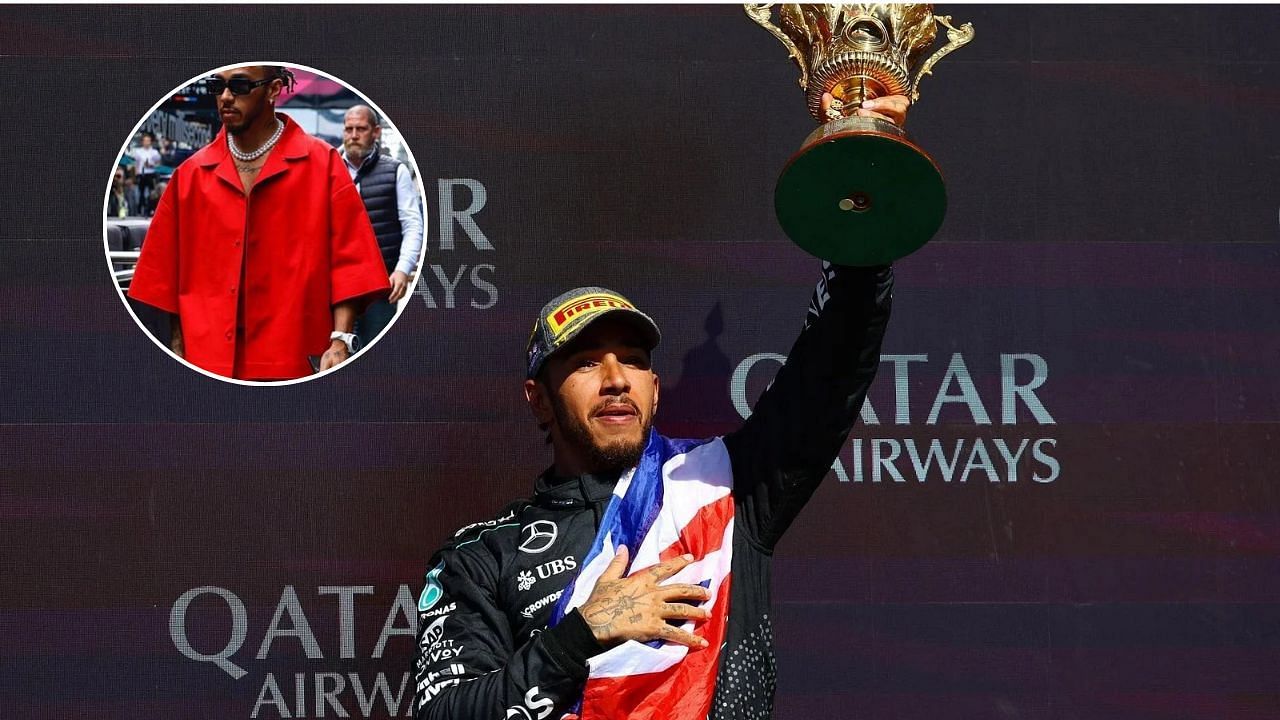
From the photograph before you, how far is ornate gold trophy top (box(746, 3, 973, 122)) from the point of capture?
2545 millimetres

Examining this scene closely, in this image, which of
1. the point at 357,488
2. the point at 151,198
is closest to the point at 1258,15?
the point at 357,488

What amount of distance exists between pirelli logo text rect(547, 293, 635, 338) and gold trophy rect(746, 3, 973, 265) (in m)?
0.43

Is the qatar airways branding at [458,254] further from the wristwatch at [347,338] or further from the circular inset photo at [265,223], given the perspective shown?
the wristwatch at [347,338]

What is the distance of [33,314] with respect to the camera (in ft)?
10.9

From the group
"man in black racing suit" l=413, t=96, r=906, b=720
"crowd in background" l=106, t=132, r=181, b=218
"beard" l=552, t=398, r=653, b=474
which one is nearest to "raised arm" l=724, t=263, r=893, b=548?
"man in black racing suit" l=413, t=96, r=906, b=720

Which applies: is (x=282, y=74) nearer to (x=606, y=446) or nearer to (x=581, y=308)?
(x=581, y=308)

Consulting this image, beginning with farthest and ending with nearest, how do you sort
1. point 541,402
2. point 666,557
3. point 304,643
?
point 304,643 < point 541,402 < point 666,557

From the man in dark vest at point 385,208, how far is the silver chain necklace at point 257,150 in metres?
0.14

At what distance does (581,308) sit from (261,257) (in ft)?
2.93

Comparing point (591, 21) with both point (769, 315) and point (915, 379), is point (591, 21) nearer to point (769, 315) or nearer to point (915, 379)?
point (769, 315)

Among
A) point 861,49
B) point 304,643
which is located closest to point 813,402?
point 861,49

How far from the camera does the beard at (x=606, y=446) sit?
110 inches

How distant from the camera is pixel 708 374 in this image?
338 cm

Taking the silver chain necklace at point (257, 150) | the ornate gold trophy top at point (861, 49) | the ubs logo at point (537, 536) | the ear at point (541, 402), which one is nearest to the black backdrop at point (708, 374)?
the silver chain necklace at point (257, 150)
